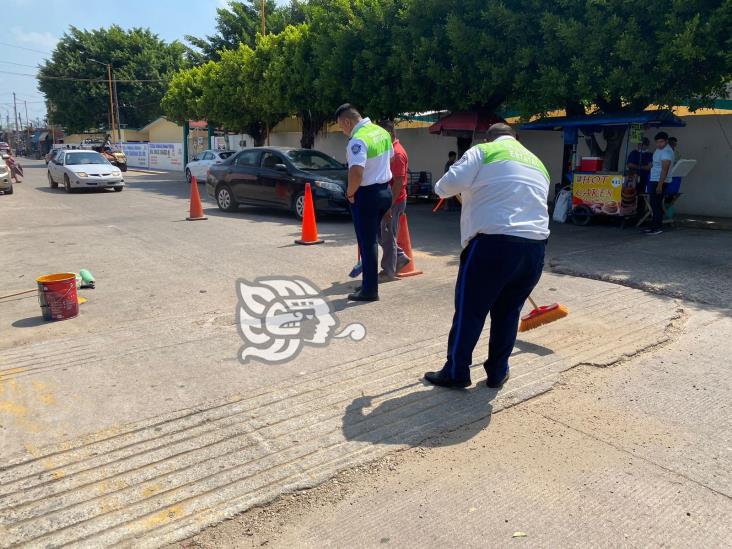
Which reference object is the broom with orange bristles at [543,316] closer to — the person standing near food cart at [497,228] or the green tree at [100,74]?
the person standing near food cart at [497,228]

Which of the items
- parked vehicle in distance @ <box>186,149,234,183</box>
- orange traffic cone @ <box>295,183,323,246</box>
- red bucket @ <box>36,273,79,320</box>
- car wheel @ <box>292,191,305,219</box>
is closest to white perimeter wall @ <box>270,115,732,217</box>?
car wheel @ <box>292,191,305,219</box>

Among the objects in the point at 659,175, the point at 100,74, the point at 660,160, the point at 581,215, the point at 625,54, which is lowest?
the point at 581,215

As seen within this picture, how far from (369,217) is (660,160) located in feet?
22.1

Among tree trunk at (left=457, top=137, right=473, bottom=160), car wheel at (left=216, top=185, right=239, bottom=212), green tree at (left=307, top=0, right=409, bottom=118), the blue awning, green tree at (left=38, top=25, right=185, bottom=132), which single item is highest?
green tree at (left=38, top=25, right=185, bottom=132)

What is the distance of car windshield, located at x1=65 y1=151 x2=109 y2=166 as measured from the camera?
20531 millimetres

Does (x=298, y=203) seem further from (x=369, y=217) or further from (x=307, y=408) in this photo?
(x=307, y=408)

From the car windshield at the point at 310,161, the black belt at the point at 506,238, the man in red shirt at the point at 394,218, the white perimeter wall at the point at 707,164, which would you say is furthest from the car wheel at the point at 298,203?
the black belt at the point at 506,238

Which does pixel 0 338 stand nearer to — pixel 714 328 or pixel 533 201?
pixel 533 201

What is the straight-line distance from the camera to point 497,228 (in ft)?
11.7

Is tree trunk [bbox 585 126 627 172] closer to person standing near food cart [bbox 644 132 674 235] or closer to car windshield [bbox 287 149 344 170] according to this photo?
person standing near food cart [bbox 644 132 674 235]

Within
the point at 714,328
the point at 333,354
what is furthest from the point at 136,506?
the point at 714,328

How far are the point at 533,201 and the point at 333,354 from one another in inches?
78.7

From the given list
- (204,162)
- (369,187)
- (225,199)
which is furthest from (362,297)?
(204,162)

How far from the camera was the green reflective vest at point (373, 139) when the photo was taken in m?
5.95
